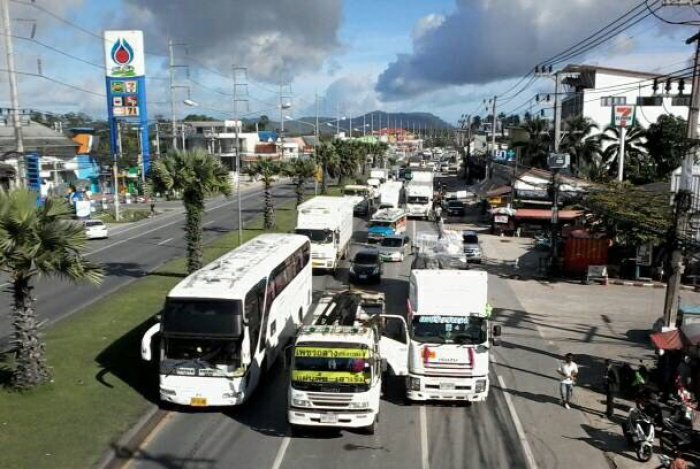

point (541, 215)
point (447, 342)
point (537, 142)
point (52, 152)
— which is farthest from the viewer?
point (52, 152)

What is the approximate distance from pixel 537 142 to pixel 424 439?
63.8 metres

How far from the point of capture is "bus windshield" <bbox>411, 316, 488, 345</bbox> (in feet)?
54.0

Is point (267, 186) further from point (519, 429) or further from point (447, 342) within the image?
point (519, 429)

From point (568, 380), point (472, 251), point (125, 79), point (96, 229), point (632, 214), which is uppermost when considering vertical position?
point (125, 79)

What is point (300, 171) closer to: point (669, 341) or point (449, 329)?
point (449, 329)

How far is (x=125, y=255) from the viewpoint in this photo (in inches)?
1564

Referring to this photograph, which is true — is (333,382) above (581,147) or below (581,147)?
below

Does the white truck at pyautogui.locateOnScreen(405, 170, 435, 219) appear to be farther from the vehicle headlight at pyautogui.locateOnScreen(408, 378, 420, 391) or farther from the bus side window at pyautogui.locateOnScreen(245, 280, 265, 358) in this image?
the vehicle headlight at pyautogui.locateOnScreen(408, 378, 420, 391)

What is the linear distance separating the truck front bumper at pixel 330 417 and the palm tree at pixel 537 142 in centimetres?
6320

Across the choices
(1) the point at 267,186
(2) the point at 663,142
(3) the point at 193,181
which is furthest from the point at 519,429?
(2) the point at 663,142

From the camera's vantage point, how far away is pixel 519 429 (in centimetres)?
1555

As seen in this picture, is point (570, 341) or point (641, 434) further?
point (570, 341)

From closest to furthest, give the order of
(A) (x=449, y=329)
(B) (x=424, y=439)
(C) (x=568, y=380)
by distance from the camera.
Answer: (B) (x=424, y=439) < (A) (x=449, y=329) < (C) (x=568, y=380)

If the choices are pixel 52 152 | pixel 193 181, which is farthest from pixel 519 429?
pixel 52 152
